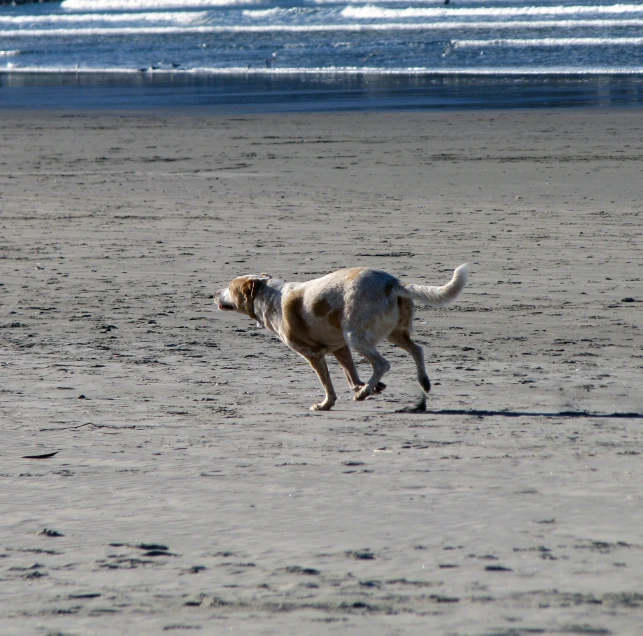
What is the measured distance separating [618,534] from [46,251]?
8509 millimetres

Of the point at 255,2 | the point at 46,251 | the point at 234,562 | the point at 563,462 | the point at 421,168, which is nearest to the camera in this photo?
the point at 234,562

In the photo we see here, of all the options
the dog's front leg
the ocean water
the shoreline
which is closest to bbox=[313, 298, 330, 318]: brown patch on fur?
the dog's front leg

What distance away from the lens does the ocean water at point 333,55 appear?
2873 cm

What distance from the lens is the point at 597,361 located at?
7066mm

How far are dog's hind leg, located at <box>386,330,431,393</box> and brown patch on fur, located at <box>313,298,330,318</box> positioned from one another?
1.61 ft

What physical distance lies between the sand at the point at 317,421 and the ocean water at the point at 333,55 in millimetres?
13105

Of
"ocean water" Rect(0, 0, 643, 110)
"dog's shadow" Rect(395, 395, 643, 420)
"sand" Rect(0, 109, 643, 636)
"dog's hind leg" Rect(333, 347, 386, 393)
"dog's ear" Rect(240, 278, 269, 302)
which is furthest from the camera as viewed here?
"ocean water" Rect(0, 0, 643, 110)

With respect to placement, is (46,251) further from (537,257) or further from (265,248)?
(537,257)

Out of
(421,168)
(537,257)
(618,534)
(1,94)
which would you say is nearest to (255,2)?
(1,94)

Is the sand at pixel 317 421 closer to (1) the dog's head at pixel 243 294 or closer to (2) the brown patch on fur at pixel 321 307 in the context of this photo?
(1) the dog's head at pixel 243 294

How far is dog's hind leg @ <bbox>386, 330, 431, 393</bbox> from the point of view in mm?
6410

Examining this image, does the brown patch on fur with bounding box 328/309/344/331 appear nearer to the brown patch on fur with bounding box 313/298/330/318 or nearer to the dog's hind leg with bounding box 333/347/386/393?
the brown patch on fur with bounding box 313/298/330/318

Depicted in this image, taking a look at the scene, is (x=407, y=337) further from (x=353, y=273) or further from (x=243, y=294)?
(x=243, y=294)

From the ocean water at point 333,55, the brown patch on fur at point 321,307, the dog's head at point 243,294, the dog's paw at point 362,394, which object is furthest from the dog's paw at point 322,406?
the ocean water at point 333,55
